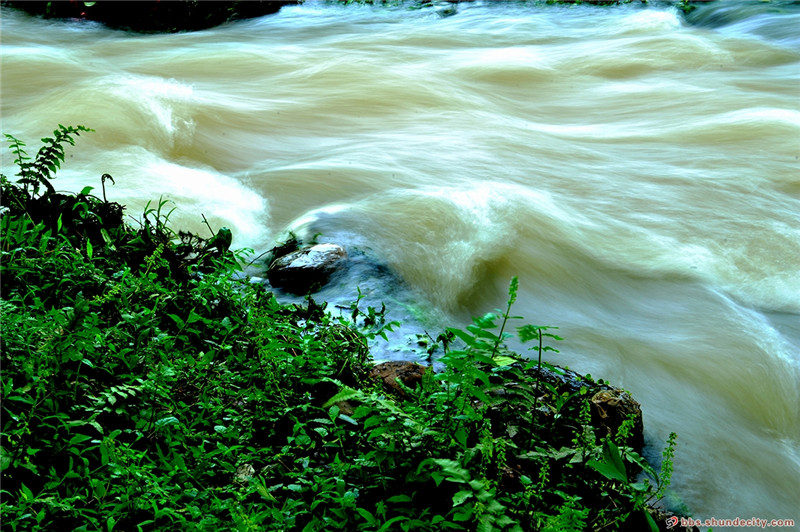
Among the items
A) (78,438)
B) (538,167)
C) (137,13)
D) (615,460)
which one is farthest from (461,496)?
(137,13)

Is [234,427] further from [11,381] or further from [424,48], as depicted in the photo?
[424,48]

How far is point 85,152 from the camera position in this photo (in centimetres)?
597

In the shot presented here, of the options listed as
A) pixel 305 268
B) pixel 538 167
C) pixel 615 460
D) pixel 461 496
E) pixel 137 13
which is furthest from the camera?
pixel 137 13

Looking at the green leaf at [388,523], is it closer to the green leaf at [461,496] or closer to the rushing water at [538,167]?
the green leaf at [461,496]

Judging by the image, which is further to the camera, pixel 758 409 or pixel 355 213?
pixel 355 213

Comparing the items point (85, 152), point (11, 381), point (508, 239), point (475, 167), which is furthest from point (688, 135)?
point (11, 381)

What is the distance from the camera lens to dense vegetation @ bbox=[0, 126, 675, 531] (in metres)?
2.48

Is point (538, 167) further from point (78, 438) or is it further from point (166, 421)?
point (78, 438)

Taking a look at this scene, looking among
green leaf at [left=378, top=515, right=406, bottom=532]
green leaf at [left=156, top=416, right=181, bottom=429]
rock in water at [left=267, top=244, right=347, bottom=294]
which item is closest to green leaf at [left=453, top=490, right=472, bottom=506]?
green leaf at [left=378, top=515, right=406, bottom=532]

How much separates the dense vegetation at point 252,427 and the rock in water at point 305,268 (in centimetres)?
67

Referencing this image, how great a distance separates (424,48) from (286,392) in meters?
7.49

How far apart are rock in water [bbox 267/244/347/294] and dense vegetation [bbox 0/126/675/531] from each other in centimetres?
Answer: 67

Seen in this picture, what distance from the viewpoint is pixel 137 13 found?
34.4 feet

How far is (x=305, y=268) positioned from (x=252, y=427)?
1.67 meters
